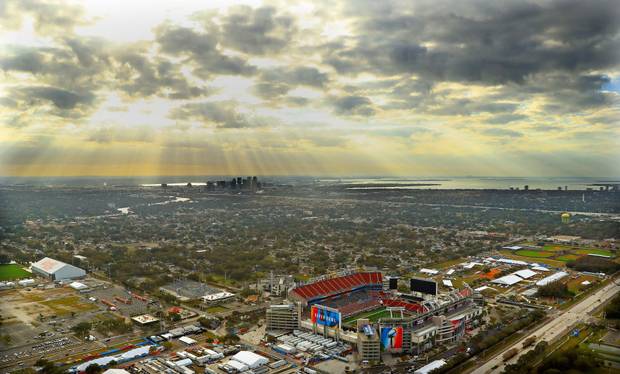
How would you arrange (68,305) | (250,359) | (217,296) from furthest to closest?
(217,296) < (68,305) < (250,359)

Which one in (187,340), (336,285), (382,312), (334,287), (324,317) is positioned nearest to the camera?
(187,340)

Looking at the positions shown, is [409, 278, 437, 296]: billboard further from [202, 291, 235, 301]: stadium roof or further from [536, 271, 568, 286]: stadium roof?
[202, 291, 235, 301]: stadium roof

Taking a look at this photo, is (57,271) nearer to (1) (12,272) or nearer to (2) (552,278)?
(1) (12,272)

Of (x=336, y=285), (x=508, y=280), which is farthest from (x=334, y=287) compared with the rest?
(x=508, y=280)

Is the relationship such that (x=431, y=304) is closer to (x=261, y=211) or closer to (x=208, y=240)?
(x=208, y=240)

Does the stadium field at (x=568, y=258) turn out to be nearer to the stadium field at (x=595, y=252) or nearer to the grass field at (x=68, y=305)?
the stadium field at (x=595, y=252)

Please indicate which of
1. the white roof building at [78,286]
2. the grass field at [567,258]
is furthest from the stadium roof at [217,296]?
the grass field at [567,258]
